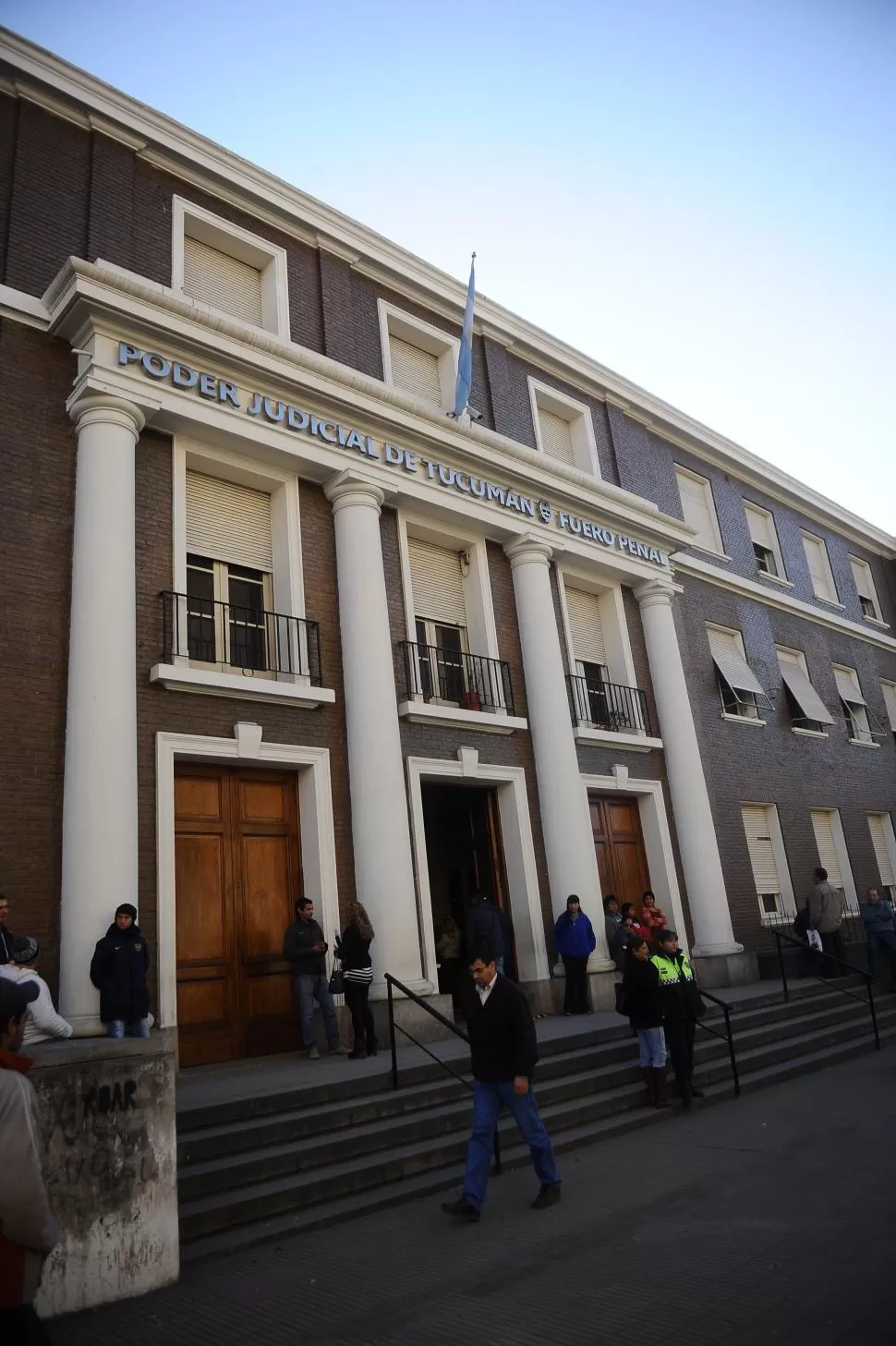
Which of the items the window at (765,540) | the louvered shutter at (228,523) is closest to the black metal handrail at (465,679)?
the louvered shutter at (228,523)

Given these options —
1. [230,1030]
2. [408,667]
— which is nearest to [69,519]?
[408,667]

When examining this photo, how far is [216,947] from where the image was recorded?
9.68 metres

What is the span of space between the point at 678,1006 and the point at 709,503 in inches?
527

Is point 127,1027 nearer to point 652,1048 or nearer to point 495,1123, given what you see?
point 495,1123

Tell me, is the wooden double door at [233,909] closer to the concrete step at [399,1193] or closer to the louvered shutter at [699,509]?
the concrete step at [399,1193]

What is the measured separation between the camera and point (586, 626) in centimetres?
1569

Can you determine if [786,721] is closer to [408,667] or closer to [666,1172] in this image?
[408,667]

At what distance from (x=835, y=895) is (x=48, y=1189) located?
1321 cm

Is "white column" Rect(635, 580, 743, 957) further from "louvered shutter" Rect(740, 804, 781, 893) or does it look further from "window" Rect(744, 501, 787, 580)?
"window" Rect(744, 501, 787, 580)

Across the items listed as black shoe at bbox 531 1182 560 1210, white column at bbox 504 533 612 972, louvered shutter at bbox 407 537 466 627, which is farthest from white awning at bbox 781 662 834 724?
black shoe at bbox 531 1182 560 1210

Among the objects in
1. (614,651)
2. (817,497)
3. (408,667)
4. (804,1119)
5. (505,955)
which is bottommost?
(804,1119)

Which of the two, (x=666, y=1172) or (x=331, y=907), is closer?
(x=666, y=1172)

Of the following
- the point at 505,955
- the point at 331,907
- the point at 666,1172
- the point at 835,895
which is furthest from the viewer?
the point at 835,895

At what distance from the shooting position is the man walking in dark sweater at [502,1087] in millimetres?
5688
